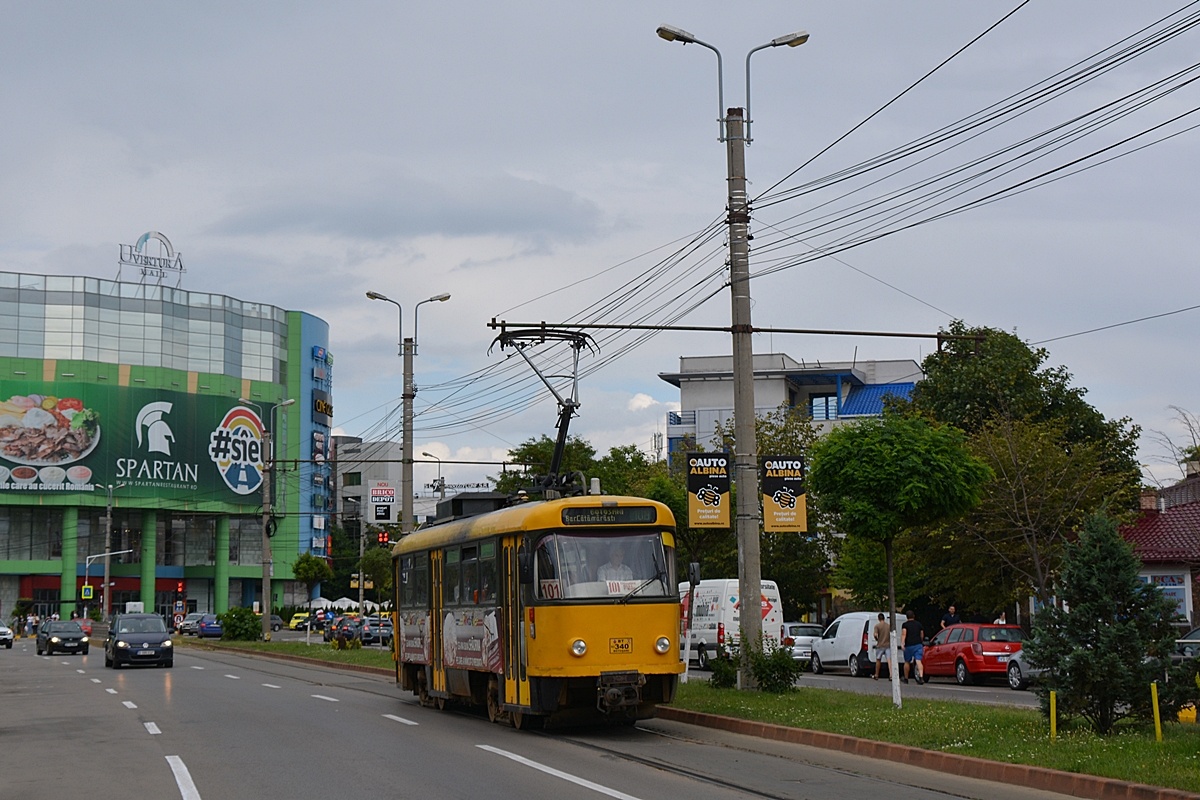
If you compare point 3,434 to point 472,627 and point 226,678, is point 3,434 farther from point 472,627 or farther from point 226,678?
point 472,627

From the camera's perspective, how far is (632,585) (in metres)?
19.0

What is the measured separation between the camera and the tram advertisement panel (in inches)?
797

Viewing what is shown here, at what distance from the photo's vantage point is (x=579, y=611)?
60.5 ft

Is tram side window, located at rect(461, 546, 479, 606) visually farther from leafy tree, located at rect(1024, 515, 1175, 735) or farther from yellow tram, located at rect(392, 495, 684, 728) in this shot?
leafy tree, located at rect(1024, 515, 1175, 735)

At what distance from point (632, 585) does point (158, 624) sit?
29505 mm

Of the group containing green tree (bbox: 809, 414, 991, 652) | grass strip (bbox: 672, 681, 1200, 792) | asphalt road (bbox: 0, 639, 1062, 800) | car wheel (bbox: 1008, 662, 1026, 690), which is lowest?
car wheel (bbox: 1008, 662, 1026, 690)

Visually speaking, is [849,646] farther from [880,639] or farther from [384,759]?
[384,759]

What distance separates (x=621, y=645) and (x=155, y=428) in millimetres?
90901

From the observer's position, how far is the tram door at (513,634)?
18.9m

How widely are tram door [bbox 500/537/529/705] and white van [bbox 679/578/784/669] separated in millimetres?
18832

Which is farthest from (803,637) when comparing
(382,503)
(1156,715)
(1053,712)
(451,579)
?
(1156,715)

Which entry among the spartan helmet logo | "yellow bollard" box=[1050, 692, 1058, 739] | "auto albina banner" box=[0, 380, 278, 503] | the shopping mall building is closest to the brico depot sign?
"yellow bollard" box=[1050, 692, 1058, 739]

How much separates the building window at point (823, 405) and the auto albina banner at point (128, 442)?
148 ft

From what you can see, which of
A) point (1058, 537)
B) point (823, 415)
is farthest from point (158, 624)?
point (823, 415)
